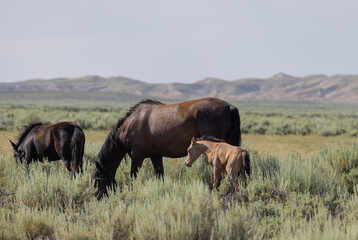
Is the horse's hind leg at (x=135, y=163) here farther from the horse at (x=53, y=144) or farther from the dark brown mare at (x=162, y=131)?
the horse at (x=53, y=144)

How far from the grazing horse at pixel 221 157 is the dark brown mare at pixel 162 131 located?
433mm

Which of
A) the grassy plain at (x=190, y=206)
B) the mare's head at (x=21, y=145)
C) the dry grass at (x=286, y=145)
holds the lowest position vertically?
the dry grass at (x=286, y=145)

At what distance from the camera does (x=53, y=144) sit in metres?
8.70

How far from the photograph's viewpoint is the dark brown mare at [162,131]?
726 centimetres

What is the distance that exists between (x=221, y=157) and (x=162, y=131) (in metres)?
1.45

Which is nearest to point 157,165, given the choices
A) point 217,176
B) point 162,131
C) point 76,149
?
point 162,131

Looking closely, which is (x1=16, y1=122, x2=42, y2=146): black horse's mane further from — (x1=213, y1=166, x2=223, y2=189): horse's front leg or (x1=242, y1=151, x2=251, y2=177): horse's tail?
(x1=242, y1=151, x2=251, y2=177): horse's tail

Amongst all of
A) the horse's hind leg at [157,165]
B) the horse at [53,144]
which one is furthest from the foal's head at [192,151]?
the horse at [53,144]

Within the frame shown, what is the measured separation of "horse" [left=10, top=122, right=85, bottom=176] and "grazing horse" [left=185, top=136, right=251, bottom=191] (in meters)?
2.77

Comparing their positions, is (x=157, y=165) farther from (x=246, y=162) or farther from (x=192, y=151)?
(x=246, y=162)

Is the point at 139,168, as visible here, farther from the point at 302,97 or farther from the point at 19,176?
the point at 302,97

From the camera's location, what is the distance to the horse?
8.30 meters

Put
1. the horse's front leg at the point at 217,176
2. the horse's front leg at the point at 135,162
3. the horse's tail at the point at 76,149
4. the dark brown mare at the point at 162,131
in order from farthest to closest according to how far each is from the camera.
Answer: the horse's tail at the point at 76,149
the horse's front leg at the point at 135,162
the dark brown mare at the point at 162,131
the horse's front leg at the point at 217,176

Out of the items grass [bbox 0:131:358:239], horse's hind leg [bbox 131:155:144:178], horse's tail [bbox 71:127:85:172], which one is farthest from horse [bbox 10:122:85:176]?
horse's hind leg [bbox 131:155:144:178]
